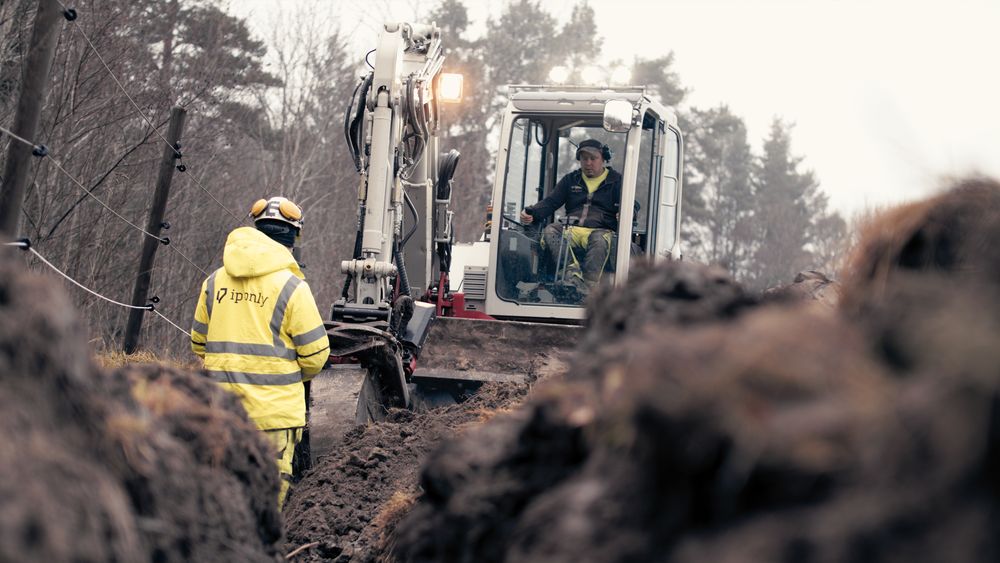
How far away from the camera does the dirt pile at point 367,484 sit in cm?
577

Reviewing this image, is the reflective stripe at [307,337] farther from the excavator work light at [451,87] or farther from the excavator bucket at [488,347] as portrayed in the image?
the excavator work light at [451,87]

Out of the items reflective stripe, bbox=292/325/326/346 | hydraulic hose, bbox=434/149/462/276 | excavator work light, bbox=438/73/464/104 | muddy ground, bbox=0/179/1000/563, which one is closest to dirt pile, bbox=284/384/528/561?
reflective stripe, bbox=292/325/326/346

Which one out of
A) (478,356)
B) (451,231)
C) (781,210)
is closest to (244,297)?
(478,356)

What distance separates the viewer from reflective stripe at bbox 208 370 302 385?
19.2ft

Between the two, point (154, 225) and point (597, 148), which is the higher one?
point (597, 148)

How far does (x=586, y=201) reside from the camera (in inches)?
415

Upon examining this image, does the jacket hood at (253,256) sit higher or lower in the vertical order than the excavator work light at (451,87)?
lower

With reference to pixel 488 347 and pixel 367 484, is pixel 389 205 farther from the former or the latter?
pixel 367 484

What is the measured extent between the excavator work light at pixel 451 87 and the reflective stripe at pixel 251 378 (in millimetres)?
5106

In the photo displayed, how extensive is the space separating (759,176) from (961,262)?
59197 millimetres

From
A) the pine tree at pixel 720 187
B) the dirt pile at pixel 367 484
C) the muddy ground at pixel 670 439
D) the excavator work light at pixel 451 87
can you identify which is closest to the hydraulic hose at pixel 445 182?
the excavator work light at pixel 451 87

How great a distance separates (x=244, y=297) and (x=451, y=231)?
5.63m

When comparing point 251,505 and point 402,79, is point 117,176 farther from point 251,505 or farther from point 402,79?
point 251,505

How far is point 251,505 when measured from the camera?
3.04 m
